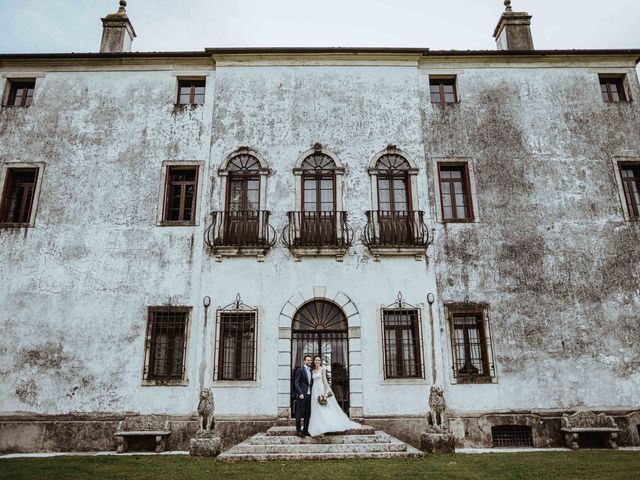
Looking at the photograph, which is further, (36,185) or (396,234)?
(36,185)

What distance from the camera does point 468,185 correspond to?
1530 centimetres

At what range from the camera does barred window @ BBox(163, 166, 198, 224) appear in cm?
1513

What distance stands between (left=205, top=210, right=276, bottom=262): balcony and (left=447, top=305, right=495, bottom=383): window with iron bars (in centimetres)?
571

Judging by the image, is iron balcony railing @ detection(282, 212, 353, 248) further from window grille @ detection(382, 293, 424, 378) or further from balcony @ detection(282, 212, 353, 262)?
window grille @ detection(382, 293, 424, 378)

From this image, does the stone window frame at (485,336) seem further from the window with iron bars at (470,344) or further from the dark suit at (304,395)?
the dark suit at (304,395)

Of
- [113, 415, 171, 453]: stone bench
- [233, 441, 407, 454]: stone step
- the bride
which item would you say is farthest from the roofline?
[233, 441, 407, 454]: stone step

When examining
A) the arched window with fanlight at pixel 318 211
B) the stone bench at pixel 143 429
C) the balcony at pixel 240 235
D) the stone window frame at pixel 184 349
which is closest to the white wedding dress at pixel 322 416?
the arched window with fanlight at pixel 318 211

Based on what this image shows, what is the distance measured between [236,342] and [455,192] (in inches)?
319

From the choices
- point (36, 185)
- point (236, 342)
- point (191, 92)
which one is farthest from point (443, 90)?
point (36, 185)

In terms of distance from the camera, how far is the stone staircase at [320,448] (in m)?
10.4

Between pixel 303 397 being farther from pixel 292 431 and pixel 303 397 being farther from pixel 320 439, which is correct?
pixel 292 431

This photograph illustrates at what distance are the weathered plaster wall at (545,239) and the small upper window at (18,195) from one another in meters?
12.6

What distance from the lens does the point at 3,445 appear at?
43.0ft

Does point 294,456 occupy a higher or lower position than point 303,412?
lower
